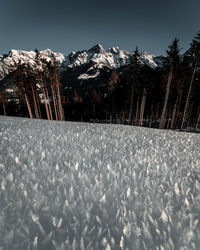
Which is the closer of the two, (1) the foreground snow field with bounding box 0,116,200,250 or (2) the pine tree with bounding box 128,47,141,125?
(1) the foreground snow field with bounding box 0,116,200,250

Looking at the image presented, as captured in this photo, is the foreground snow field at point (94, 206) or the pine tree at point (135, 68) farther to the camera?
the pine tree at point (135, 68)

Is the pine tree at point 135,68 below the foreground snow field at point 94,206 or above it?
above

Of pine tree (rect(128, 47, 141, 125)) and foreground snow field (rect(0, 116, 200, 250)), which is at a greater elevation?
pine tree (rect(128, 47, 141, 125))

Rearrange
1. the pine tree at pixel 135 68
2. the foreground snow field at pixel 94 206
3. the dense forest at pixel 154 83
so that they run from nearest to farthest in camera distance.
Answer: the foreground snow field at pixel 94 206 → the dense forest at pixel 154 83 → the pine tree at pixel 135 68

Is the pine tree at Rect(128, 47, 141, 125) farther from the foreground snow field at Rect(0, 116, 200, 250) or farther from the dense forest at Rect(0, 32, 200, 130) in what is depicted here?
the foreground snow field at Rect(0, 116, 200, 250)

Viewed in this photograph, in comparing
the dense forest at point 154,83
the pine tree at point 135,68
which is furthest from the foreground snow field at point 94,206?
the pine tree at point 135,68

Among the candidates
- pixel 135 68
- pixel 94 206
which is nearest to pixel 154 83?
pixel 135 68

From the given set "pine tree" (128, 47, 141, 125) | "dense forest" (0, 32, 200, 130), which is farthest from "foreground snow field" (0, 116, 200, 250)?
"pine tree" (128, 47, 141, 125)

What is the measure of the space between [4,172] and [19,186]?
41 cm

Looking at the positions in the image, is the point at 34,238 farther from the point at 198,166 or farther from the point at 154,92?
the point at 154,92

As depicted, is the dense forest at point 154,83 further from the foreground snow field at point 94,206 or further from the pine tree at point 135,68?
the foreground snow field at point 94,206

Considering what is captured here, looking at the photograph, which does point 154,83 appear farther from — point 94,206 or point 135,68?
point 94,206

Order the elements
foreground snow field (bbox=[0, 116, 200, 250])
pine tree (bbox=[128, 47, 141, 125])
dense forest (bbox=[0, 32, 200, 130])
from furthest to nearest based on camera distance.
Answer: pine tree (bbox=[128, 47, 141, 125]), dense forest (bbox=[0, 32, 200, 130]), foreground snow field (bbox=[0, 116, 200, 250])

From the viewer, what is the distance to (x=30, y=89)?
2909cm
